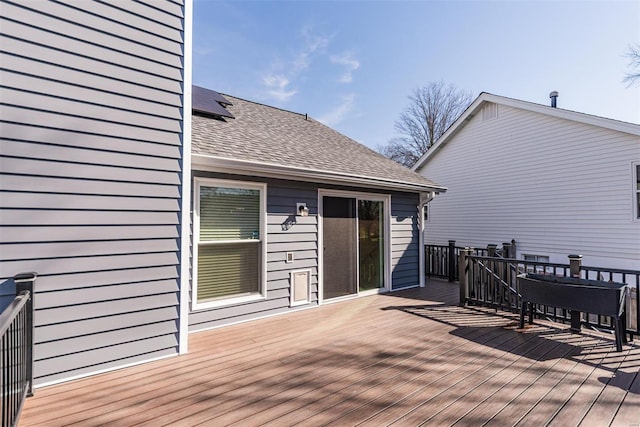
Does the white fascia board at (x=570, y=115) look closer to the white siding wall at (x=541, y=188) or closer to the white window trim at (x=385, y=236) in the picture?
the white siding wall at (x=541, y=188)

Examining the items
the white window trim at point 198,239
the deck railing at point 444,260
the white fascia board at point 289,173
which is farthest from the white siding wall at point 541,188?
the white window trim at point 198,239

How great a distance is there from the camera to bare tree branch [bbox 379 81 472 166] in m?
20.5

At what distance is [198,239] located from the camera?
394 cm

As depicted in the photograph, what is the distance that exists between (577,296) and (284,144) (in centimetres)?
462

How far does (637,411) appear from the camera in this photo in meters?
2.21

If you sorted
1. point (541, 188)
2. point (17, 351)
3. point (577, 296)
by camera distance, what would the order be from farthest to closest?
point (541, 188) → point (577, 296) → point (17, 351)

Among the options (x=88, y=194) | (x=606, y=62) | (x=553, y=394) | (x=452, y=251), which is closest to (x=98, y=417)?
(x=88, y=194)

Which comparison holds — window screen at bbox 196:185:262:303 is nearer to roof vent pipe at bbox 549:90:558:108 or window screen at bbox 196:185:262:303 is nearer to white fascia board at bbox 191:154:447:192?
white fascia board at bbox 191:154:447:192

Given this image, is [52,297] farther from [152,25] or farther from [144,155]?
[152,25]

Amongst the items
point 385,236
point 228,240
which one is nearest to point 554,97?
point 385,236

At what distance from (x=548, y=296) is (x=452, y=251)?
4.22 m

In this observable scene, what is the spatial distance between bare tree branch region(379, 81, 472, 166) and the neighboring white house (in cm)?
982

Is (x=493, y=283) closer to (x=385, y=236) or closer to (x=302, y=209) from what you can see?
(x=385, y=236)

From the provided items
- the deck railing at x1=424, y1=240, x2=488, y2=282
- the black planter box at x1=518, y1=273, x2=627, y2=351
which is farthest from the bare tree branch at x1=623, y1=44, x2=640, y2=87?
the black planter box at x1=518, y1=273, x2=627, y2=351
